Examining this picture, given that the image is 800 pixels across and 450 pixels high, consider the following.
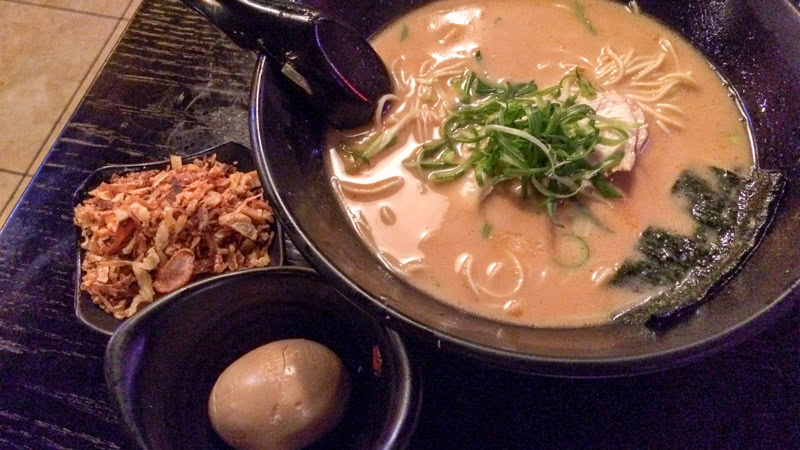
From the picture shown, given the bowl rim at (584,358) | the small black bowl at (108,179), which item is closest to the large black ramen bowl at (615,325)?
the bowl rim at (584,358)

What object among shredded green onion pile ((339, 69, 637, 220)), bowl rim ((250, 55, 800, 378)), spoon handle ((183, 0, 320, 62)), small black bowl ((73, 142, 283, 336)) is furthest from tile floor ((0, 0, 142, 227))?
bowl rim ((250, 55, 800, 378))

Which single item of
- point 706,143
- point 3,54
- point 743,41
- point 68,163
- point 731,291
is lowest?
point 3,54

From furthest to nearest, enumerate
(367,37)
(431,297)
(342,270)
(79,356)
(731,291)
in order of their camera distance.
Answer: (367,37) < (79,356) < (431,297) < (731,291) < (342,270)

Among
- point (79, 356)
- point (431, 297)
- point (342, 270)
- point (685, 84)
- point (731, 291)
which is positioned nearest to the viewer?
point (342, 270)

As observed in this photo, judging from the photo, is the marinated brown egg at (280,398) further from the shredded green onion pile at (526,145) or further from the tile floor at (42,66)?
the tile floor at (42,66)

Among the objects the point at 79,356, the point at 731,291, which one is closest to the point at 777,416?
the point at 731,291

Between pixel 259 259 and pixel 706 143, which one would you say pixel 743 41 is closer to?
pixel 706 143

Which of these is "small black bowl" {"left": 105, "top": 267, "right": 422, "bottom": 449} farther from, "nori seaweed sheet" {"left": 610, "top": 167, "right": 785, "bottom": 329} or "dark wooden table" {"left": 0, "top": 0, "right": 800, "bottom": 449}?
"nori seaweed sheet" {"left": 610, "top": 167, "right": 785, "bottom": 329}
